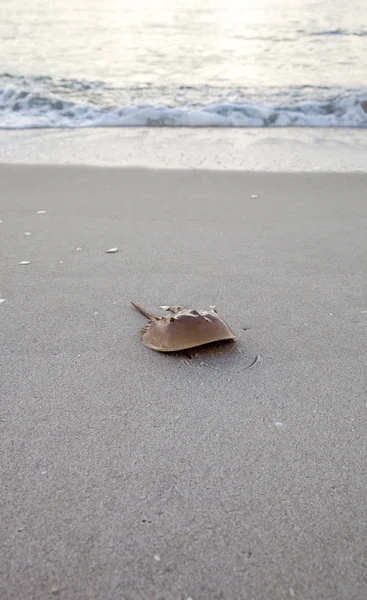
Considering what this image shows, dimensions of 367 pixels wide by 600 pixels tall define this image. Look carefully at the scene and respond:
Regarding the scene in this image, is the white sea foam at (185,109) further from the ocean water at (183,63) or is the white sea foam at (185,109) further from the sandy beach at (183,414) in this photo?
the sandy beach at (183,414)

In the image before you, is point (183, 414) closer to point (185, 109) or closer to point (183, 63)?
point (185, 109)

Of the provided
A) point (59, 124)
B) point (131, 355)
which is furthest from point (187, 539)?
point (59, 124)

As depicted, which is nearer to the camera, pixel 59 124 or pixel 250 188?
pixel 250 188

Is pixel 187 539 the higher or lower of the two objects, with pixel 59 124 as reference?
higher

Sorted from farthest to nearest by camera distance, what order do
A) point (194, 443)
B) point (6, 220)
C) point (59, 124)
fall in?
point (59, 124) → point (6, 220) → point (194, 443)

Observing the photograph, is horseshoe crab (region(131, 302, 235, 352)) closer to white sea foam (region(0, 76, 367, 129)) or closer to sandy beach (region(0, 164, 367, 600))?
sandy beach (region(0, 164, 367, 600))

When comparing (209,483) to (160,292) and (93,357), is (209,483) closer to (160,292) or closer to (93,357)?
(93,357)

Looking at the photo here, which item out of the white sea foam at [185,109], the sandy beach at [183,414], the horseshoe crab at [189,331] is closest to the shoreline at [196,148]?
the white sea foam at [185,109]

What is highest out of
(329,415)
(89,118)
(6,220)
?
(329,415)

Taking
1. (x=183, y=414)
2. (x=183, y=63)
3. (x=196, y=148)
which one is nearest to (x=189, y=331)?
(x=183, y=414)
